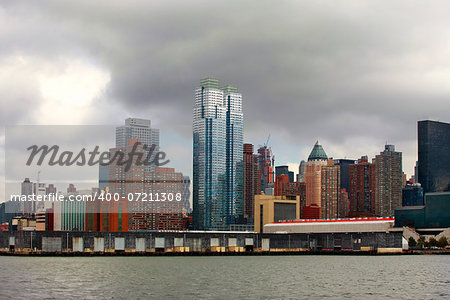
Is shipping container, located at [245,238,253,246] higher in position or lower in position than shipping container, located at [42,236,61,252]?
lower

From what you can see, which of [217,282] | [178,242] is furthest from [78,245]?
[217,282]

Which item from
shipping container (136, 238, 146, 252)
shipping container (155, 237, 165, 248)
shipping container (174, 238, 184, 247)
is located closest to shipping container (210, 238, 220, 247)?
shipping container (174, 238, 184, 247)

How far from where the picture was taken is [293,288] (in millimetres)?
83750

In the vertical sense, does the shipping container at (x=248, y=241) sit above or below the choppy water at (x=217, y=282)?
below

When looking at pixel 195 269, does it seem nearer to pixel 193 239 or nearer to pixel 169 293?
pixel 169 293

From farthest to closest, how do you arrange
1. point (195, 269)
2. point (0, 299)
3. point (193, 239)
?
1. point (193, 239)
2. point (195, 269)
3. point (0, 299)

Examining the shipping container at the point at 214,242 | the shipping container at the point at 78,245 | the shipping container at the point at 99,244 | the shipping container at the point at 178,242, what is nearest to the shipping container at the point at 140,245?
the shipping container at the point at 99,244

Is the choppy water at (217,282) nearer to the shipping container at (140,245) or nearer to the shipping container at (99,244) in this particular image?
the shipping container at (99,244)

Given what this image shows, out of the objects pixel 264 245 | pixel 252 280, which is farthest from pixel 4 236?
pixel 252 280

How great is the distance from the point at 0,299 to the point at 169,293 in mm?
17631

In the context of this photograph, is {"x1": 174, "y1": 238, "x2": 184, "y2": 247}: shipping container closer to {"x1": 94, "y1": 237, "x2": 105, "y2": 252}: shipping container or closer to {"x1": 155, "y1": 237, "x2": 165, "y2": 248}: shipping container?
{"x1": 155, "y1": 237, "x2": 165, "y2": 248}: shipping container

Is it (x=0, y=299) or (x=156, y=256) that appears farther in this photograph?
(x=156, y=256)

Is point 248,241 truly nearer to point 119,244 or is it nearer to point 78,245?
point 119,244

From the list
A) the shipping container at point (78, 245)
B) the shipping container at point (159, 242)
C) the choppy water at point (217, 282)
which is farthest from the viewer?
the shipping container at point (159, 242)
